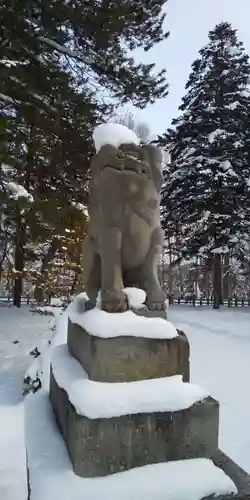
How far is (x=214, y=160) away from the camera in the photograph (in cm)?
1564

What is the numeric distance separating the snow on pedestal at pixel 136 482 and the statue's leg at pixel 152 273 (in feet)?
2.41

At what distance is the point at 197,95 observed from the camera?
17.4 meters

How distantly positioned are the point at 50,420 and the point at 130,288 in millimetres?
907

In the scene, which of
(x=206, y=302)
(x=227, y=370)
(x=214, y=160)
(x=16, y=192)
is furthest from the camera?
(x=206, y=302)

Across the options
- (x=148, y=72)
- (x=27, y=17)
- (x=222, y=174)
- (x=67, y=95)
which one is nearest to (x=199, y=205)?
(x=222, y=174)

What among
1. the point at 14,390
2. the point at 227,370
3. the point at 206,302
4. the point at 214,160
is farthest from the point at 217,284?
the point at 14,390

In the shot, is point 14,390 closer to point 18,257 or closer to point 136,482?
point 136,482

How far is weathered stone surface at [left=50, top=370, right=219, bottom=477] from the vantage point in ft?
5.59

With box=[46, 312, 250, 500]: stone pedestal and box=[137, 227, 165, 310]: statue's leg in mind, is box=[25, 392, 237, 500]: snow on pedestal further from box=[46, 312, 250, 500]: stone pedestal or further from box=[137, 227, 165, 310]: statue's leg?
box=[137, 227, 165, 310]: statue's leg

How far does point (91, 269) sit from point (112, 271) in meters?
0.30

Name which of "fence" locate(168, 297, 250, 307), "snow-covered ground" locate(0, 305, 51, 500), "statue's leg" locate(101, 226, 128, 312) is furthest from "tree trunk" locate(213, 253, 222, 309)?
"statue's leg" locate(101, 226, 128, 312)

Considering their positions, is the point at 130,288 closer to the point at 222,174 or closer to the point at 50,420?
the point at 50,420

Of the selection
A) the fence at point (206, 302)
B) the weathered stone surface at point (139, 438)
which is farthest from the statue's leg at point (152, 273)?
the fence at point (206, 302)

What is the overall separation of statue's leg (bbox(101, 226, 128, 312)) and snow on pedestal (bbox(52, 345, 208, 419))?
36 cm
